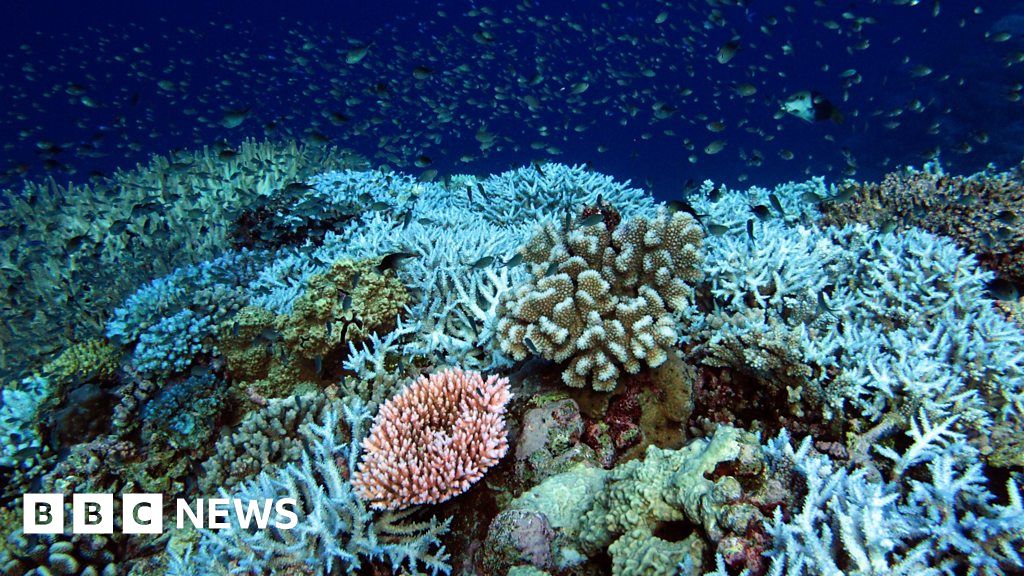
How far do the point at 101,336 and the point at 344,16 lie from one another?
127m

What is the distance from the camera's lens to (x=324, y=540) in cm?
329

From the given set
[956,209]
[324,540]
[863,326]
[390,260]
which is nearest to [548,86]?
[956,209]

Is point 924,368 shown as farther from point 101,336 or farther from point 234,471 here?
point 101,336

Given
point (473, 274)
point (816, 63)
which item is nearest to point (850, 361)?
point (473, 274)

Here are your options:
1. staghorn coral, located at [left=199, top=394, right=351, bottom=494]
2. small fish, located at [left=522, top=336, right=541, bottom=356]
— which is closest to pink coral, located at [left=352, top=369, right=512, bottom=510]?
small fish, located at [left=522, top=336, right=541, bottom=356]

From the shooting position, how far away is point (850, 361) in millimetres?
3770

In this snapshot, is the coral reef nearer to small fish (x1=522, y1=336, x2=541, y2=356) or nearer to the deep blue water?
small fish (x1=522, y1=336, x2=541, y2=356)

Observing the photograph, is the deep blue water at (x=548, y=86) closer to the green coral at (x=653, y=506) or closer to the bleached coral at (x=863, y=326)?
the bleached coral at (x=863, y=326)

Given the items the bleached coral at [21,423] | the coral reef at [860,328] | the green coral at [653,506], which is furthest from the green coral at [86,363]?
the coral reef at [860,328]

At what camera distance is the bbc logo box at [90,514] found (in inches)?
182

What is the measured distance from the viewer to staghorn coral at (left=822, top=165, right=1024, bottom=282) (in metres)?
6.27

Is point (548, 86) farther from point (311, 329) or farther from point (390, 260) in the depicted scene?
point (311, 329)

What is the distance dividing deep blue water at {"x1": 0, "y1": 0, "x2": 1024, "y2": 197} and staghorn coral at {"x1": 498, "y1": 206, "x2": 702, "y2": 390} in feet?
18.1

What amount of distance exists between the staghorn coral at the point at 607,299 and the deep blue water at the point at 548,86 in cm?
553
